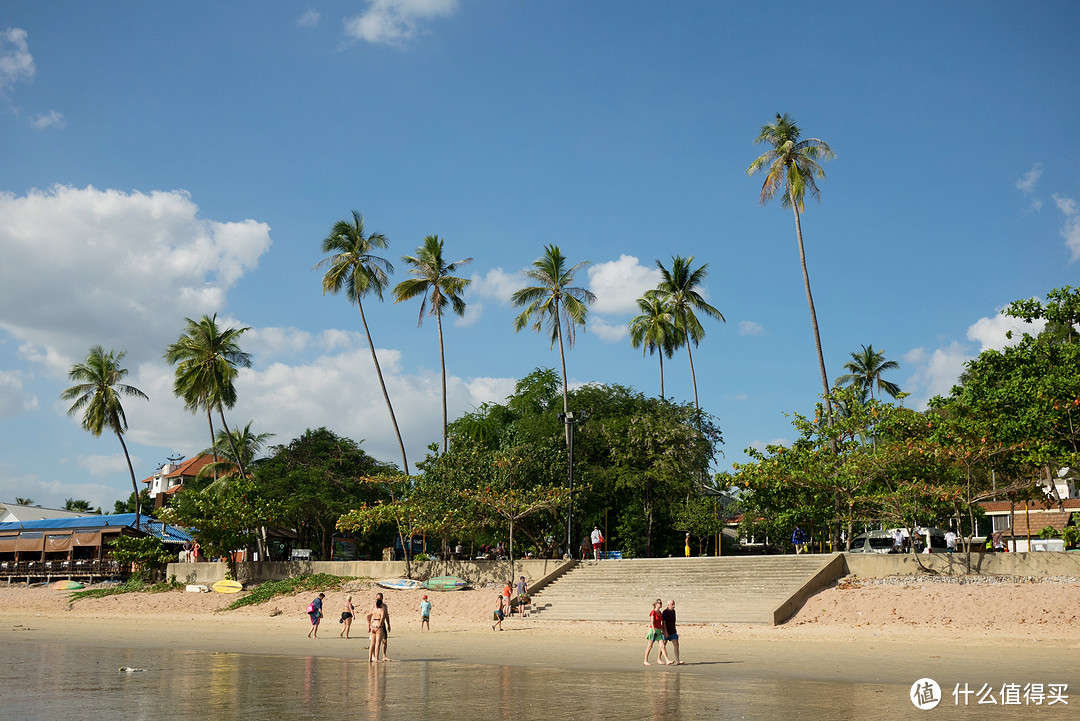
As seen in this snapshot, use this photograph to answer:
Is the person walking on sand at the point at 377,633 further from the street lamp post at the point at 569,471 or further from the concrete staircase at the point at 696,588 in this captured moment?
the street lamp post at the point at 569,471

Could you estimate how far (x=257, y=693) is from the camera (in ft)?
41.5

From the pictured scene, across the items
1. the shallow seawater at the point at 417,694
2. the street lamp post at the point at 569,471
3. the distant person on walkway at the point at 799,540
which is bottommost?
the shallow seawater at the point at 417,694

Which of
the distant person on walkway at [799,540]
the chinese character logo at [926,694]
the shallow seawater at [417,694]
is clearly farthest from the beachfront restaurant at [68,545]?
the chinese character logo at [926,694]

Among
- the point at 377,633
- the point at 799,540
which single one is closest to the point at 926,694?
the point at 377,633

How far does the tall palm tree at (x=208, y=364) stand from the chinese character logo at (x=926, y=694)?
1712 inches

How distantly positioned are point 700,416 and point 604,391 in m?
5.35

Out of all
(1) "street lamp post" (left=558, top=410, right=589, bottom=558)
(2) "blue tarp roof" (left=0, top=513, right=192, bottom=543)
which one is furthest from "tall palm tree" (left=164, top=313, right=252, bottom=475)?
(1) "street lamp post" (left=558, top=410, right=589, bottom=558)

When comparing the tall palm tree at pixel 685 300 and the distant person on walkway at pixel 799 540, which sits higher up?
the tall palm tree at pixel 685 300

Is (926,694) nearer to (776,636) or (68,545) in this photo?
(776,636)

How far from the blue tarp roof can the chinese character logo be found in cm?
4355

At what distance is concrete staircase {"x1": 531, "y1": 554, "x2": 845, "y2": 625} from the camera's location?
26.0 meters

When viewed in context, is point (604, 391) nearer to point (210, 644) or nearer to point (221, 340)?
point (221, 340)

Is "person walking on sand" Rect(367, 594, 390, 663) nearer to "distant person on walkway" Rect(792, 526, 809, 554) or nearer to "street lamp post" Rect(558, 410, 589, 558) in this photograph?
"street lamp post" Rect(558, 410, 589, 558)

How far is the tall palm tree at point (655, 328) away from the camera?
53.6 meters
